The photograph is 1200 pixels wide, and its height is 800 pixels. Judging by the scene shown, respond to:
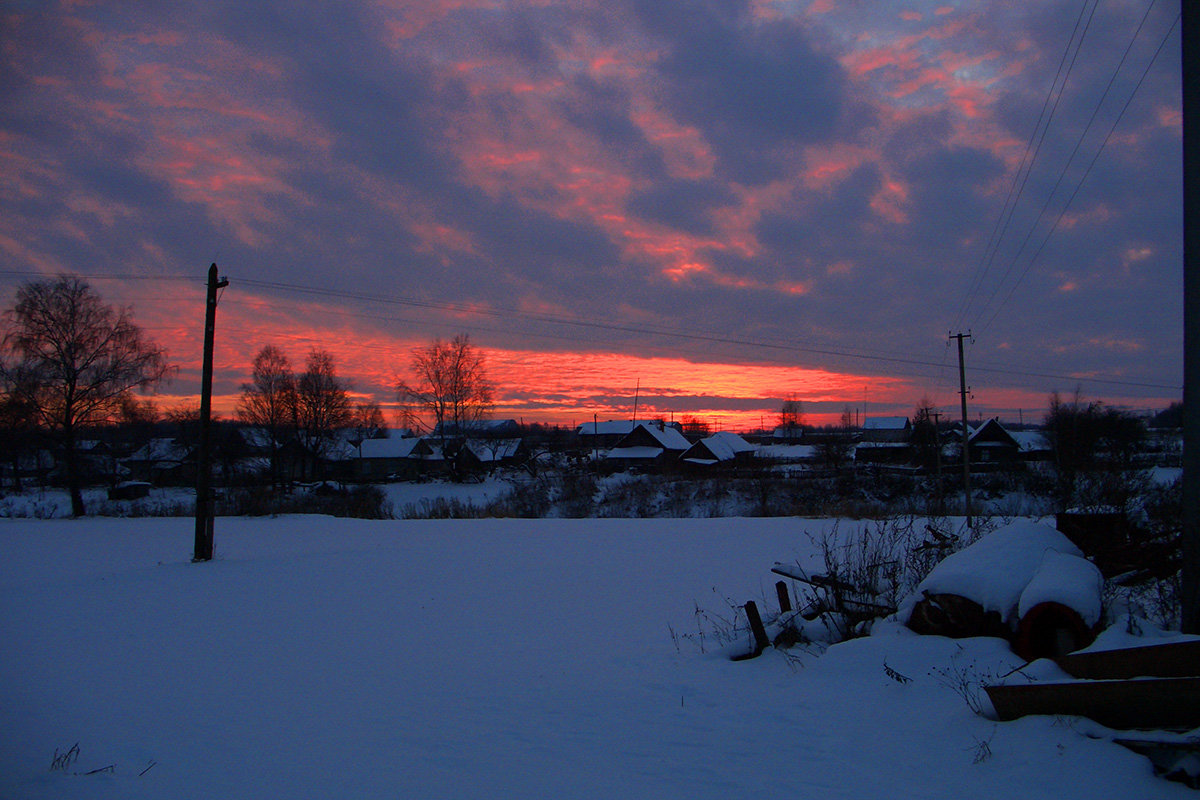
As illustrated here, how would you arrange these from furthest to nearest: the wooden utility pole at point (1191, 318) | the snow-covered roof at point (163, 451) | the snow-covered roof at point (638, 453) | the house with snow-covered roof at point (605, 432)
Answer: the house with snow-covered roof at point (605, 432)
the snow-covered roof at point (638, 453)
the snow-covered roof at point (163, 451)
the wooden utility pole at point (1191, 318)

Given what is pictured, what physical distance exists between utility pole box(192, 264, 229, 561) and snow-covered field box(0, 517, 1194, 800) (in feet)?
12.0

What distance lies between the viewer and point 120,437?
4431 cm

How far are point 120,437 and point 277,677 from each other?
47.3 m

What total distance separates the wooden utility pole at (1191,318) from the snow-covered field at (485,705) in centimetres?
170

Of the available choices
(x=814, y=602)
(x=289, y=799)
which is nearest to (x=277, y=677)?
(x=289, y=799)

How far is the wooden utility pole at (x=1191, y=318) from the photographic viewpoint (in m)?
5.67

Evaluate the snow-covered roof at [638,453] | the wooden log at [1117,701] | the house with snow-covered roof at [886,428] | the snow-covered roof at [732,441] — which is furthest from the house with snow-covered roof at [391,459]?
the wooden log at [1117,701]

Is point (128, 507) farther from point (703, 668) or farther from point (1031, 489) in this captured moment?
point (1031, 489)

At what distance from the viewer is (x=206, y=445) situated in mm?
15711

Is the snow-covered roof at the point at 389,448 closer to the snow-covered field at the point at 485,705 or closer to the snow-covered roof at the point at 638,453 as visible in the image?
the snow-covered roof at the point at 638,453

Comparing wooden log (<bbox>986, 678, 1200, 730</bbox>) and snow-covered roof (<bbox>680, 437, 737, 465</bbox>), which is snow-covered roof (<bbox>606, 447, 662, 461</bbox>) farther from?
wooden log (<bbox>986, 678, 1200, 730</bbox>)

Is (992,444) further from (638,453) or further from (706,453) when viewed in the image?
(638,453)

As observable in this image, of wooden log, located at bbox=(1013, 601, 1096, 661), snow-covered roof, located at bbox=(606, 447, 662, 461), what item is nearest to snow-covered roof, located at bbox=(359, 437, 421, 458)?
snow-covered roof, located at bbox=(606, 447, 662, 461)

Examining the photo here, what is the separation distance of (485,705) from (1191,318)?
23.3ft
